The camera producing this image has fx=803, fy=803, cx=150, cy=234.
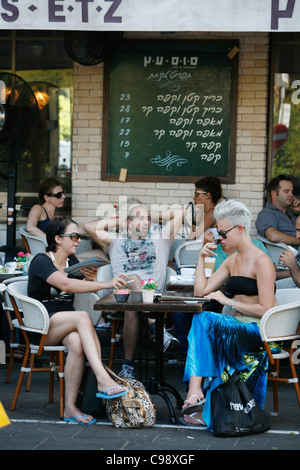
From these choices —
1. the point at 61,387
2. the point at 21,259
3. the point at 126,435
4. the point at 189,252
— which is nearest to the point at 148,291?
the point at 61,387

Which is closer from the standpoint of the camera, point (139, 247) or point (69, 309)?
point (69, 309)

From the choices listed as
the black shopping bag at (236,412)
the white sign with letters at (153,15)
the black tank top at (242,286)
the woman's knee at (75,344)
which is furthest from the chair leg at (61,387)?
the white sign with letters at (153,15)

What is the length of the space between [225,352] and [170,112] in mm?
3706

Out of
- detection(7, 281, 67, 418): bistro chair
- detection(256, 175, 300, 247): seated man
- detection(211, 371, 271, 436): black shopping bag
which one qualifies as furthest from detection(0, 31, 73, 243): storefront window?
detection(211, 371, 271, 436): black shopping bag

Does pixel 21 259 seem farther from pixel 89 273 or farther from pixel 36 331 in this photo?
pixel 36 331

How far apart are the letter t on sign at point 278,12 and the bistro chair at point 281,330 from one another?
265 cm

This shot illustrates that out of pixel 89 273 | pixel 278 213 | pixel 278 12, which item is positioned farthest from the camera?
pixel 278 213

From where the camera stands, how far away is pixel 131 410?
539 cm

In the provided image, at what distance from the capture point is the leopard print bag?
5.39 metres

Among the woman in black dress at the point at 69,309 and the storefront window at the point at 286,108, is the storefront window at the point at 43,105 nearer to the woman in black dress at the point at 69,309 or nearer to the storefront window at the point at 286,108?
the storefront window at the point at 286,108

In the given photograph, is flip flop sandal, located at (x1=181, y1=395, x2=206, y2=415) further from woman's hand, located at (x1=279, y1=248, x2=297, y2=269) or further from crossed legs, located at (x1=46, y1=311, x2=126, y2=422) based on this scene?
woman's hand, located at (x1=279, y1=248, x2=297, y2=269)

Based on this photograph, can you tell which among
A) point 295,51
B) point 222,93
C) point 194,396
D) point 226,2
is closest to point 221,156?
point 222,93

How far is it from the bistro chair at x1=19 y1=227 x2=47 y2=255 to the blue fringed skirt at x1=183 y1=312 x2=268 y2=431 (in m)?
2.95

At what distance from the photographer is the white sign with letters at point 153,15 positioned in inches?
275
